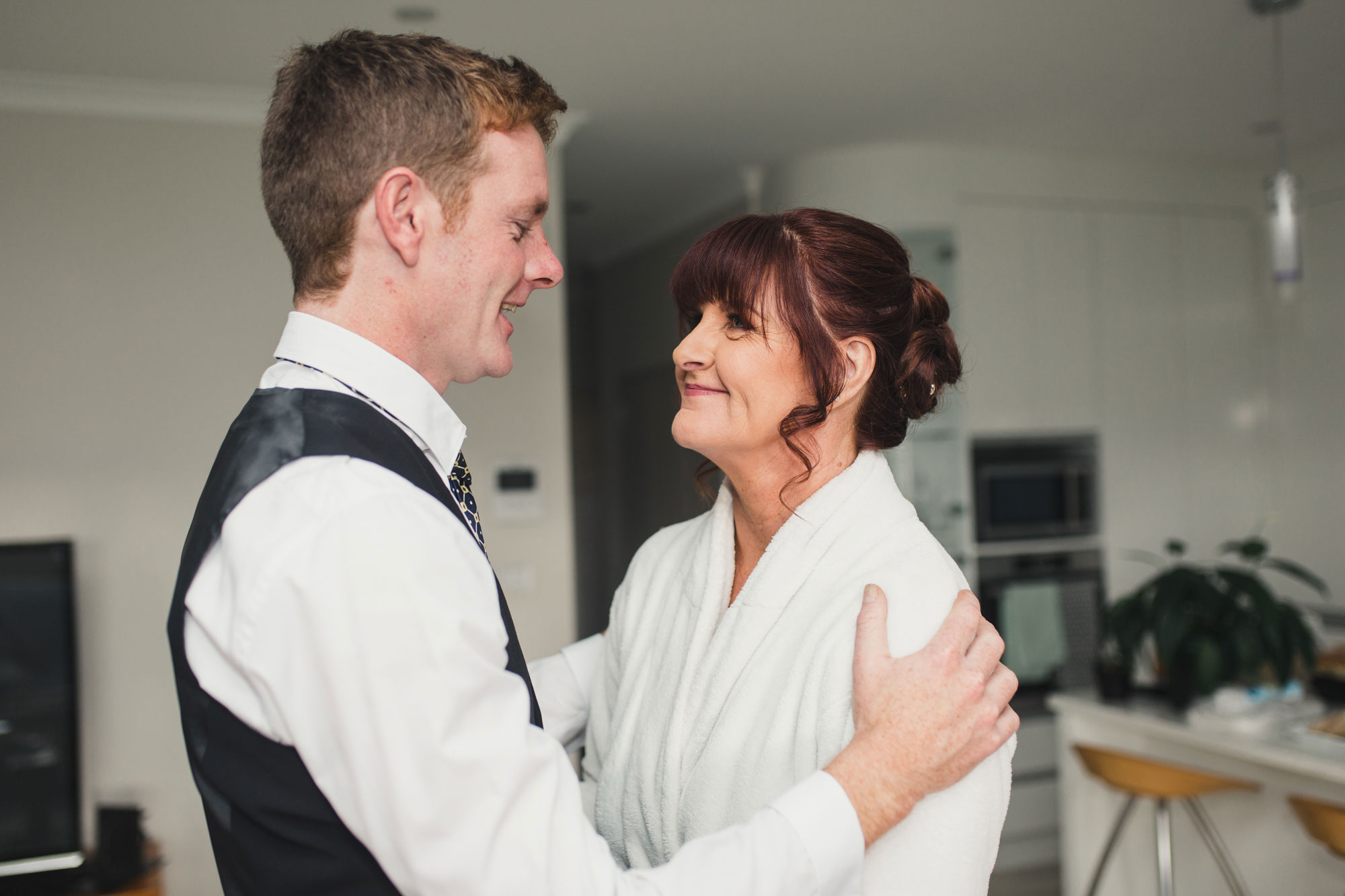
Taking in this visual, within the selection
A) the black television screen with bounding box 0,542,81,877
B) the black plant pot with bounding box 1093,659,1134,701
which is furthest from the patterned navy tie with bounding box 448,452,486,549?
the black plant pot with bounding box 1093,659,1134,701

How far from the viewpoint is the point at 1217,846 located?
3.23 metres

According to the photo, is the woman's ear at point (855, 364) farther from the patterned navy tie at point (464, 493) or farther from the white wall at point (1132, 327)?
the white wall at point (1132, 327)

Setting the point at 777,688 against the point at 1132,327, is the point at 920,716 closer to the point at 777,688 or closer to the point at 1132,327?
the point at 777,688

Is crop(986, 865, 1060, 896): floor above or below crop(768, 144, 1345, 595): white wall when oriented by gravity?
below

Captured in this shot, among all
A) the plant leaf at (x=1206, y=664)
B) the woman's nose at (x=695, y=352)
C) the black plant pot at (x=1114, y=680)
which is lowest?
the black plant pot at (x=1114, y=680)

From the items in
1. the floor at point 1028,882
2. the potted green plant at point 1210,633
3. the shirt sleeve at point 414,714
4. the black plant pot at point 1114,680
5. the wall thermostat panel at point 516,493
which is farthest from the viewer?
the floor at point 1028,882

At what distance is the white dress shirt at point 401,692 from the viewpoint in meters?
0.79

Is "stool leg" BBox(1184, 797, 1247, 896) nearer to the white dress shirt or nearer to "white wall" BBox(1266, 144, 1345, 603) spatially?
"white wall" BBox(1266, 144, 1345, 603)

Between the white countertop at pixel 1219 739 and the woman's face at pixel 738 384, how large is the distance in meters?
2.16

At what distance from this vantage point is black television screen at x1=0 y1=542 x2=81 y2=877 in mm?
2857

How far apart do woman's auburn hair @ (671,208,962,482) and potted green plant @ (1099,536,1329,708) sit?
2321 mm

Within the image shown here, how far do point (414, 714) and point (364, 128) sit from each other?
1.81ft

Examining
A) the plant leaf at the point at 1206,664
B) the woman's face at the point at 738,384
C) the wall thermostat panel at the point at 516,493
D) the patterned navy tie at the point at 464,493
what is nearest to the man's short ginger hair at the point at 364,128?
the patterned navy tie at the point at 464,493

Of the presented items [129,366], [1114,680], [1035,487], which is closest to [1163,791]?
[1114,680]
